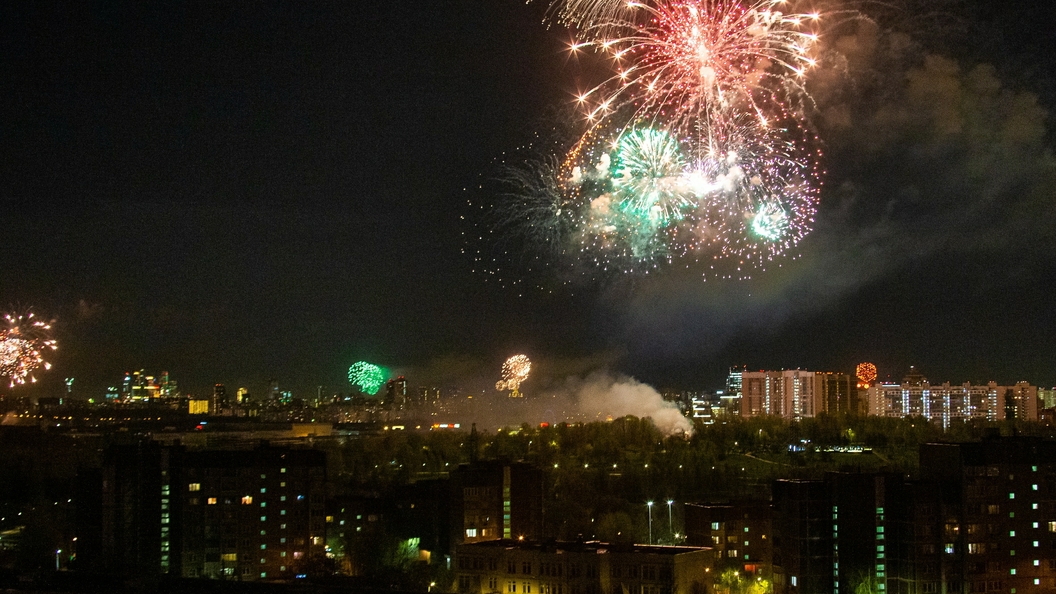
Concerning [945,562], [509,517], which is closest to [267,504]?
[509,517]

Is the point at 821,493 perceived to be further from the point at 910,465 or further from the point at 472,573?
the point at 910,465

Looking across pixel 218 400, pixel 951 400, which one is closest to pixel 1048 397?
pixel 951 400

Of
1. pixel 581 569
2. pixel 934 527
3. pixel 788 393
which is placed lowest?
pixel 581 569

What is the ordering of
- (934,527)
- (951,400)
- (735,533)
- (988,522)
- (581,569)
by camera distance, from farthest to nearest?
(951,400)
(735,533)
(988,522)
(934,527)
(581,569)

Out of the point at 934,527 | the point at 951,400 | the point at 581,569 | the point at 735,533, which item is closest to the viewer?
the point at 581,569

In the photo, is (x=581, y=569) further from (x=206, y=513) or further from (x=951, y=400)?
(x=951, y=400)

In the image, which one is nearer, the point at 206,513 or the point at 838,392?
the point at 206,513
